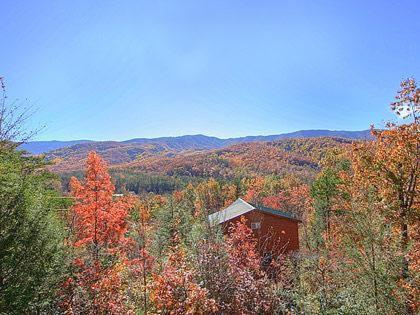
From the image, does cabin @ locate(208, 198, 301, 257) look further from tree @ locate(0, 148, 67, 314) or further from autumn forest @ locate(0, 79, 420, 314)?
tree @ locate(0, 148, 67, 314)

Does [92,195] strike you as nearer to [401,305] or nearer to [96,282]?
[96,282]

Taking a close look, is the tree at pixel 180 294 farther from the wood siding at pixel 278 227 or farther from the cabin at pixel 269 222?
the wood siding at pixel 278 227

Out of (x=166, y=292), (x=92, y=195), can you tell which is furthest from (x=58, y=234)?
(x=92, y=195)

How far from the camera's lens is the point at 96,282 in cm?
1102

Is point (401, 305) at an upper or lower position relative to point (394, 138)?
lower

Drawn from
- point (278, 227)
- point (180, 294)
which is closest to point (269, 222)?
point (278, 227)

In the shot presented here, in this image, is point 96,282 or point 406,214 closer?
point 96,282

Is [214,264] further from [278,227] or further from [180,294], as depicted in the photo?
[278,227]

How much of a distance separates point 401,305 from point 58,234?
9.64m

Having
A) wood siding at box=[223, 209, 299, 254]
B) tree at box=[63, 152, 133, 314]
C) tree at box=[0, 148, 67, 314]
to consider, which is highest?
tree at box=[0, 148, 67, 314]

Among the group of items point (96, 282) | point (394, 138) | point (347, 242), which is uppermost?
point (394, 138)

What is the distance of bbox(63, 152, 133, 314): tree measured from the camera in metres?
10.1

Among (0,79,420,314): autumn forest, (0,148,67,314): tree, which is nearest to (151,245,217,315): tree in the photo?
(0,79,420,314): autumn forest

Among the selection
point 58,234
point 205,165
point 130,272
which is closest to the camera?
point 58,234
